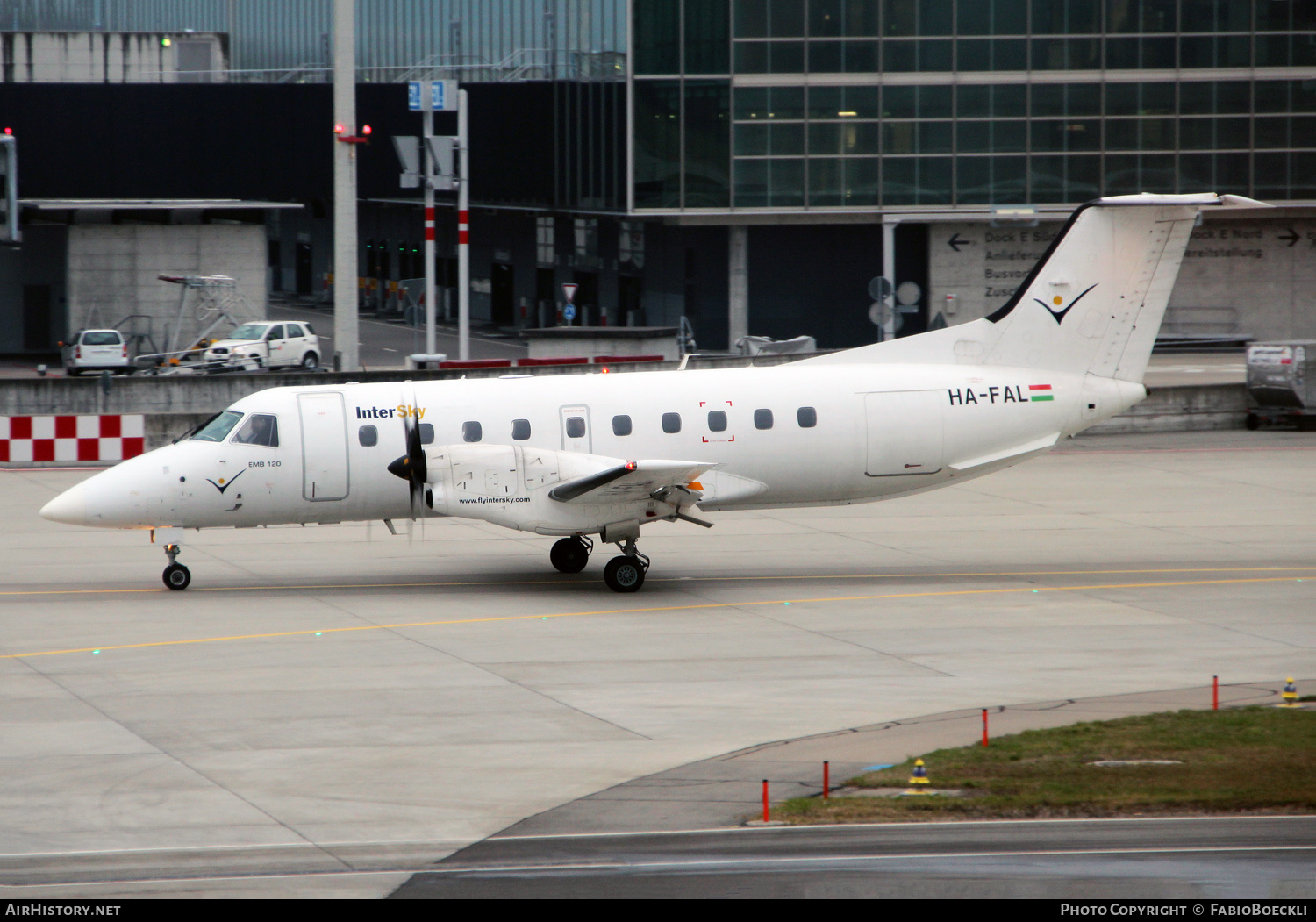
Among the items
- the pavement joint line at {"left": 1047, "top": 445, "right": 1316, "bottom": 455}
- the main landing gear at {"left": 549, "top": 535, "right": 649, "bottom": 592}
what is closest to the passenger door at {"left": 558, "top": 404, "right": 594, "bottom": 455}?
the main landing gear at {"left": 549, "top": 535, "right": 649, "bottom": 592}

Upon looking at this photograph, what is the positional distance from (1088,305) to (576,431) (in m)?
8.65

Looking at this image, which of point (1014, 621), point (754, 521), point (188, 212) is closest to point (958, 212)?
point (188, 212)

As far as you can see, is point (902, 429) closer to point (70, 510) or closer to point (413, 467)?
point (413, 467)

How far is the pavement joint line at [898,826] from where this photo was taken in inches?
471

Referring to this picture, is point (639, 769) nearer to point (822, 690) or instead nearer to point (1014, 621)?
point (822, 690)

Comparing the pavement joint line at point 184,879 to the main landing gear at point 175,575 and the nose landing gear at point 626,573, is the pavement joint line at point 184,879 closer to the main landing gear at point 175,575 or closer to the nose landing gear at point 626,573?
the nose landing gear at point 626,573

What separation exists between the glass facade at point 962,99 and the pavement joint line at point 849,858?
2070 inches

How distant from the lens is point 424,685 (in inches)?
671

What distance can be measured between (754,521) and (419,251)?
202ft

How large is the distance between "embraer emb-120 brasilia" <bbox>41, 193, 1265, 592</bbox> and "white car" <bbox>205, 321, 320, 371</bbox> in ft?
104

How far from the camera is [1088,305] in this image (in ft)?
78.7

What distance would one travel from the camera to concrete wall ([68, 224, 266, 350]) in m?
59.4

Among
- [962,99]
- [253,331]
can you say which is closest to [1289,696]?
[253,331]

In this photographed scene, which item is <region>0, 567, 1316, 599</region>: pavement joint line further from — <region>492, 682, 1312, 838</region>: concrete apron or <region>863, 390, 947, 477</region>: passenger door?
<region>492, 682, 1312, 838</region>: concrete apron
